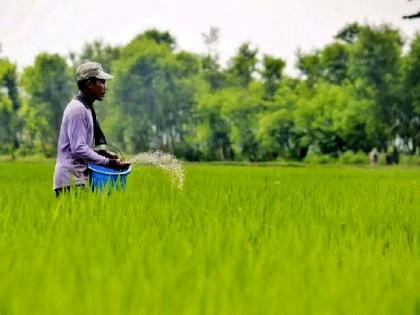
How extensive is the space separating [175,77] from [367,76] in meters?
25.9

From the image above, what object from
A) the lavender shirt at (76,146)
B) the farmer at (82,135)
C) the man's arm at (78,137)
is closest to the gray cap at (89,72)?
the farmer at (82,135)

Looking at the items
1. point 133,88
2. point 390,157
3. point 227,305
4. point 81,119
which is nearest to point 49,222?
point 81,119

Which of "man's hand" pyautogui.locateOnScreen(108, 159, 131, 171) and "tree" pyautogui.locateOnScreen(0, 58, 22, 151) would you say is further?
"tree" pyautogui.locateOnScreen(0, 58, 22, 151)

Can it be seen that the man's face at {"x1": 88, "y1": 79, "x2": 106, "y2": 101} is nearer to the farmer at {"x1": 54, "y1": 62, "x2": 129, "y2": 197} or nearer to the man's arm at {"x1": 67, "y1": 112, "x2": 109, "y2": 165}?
the farmer at {"x1": 54, "y1": 62, "x2": 129, "y2": 197}

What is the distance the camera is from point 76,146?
234 inches

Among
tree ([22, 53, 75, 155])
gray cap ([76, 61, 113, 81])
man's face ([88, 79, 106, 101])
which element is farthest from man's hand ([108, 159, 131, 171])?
tree ([22, 53, 75, 155])

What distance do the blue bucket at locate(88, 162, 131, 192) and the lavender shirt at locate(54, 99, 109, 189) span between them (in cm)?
10

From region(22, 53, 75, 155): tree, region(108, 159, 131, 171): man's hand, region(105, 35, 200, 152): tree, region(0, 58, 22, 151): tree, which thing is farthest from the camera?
region(0, 58, 22, 151): tree

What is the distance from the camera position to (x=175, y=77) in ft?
234

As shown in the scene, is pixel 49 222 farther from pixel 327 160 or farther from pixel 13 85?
pixel 13 85

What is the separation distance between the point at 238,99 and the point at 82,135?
186 ft

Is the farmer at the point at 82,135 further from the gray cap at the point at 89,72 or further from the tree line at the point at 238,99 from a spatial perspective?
the tree line at the point at 238,99

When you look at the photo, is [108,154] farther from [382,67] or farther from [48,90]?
[48,90]

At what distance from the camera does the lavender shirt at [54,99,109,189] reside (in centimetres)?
593
